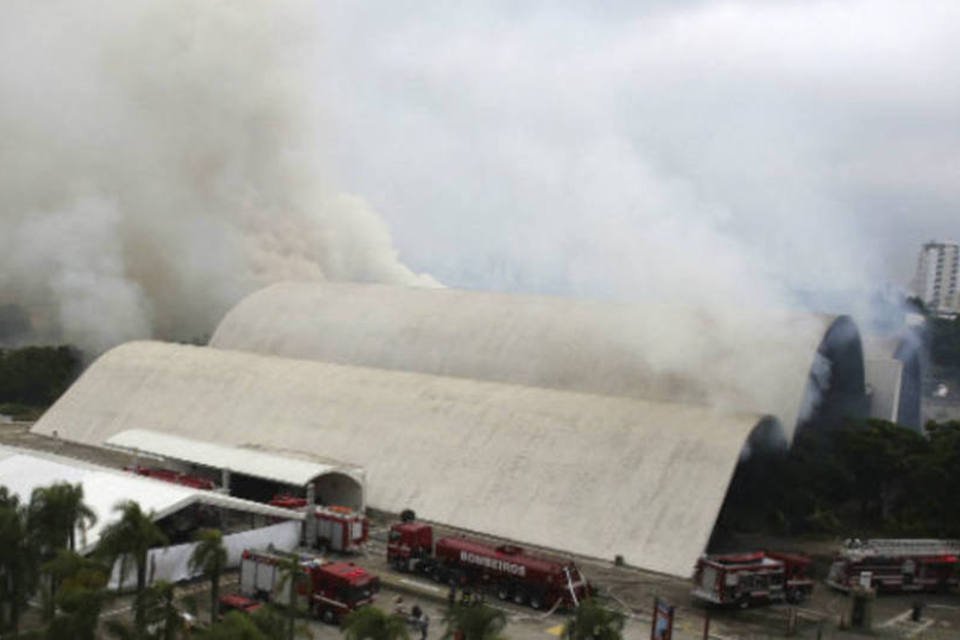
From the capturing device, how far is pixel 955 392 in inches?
2726

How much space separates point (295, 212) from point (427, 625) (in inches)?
1892

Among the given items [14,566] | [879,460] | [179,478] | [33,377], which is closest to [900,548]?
[879,460]

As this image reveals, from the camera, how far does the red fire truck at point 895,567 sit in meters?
21.9

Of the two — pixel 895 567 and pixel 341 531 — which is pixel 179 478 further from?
pixel 895 567

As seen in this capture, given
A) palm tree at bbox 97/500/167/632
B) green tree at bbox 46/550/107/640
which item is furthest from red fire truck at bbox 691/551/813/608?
green tree at bbox 46/550/107/640

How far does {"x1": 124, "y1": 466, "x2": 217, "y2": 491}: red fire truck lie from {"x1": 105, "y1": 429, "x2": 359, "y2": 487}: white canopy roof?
476 mm

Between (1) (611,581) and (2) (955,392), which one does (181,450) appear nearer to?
(1) (611,581)

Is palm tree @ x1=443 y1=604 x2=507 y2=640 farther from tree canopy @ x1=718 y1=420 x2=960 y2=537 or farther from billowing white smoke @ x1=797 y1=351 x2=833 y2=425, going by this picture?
billowing white smoke @ x1=797 y1=351 x2=833 y2=425

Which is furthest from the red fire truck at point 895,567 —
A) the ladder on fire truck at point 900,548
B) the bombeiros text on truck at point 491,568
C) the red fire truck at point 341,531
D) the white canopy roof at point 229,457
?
the white canopy roof at point 229,457

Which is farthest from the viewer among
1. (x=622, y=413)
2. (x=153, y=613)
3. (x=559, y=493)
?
(x=622, y=413)

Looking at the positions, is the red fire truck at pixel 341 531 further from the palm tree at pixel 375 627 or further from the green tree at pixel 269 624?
the palm tree at pixel 375 627

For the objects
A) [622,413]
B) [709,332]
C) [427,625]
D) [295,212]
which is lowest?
[427,625]

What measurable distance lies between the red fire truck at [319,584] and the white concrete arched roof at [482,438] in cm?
645

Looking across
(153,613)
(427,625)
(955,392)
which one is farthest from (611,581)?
(955,392)
